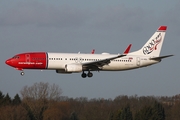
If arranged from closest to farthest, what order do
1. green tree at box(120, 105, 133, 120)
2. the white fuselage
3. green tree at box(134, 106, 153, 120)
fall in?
the white fuselage → green tree at box(134, 106, 153, 120) → green tree at box(120, 105, 133, 120)

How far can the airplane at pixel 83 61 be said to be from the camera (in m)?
77.8

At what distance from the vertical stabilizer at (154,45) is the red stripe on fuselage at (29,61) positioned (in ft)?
46.4

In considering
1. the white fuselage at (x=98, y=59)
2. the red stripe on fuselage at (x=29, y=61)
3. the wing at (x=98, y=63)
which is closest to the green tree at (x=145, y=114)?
the white fuselage at (x=98, y=59)

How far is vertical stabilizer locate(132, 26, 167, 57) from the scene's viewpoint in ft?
280

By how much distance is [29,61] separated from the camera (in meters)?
77.5

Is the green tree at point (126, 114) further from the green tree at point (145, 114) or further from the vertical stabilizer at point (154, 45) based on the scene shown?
the vertical stabilizer at point (154, 45)

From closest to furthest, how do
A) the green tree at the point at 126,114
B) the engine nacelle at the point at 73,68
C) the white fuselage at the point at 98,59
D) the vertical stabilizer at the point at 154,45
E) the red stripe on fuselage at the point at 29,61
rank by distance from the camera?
1. the red stripe on fuselage at the point at 29,61
2. the engine nacelle at the point at 73,68
3. the white fuselage at the point at 98,59
4. the vertical stabilizer at the point at 154,45
5. the green tree at the point at 126,114

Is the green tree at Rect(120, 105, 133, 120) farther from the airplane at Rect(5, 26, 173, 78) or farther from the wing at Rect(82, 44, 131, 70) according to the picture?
the wing at Rect(82, 44, 131, 70)

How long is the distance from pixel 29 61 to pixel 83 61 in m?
7.35

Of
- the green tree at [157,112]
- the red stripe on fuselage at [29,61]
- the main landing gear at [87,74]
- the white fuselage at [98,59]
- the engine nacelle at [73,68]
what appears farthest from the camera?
the green tree at [157,112]

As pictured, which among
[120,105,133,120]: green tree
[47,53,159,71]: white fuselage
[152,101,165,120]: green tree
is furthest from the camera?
[120,105,133,120]: green tree

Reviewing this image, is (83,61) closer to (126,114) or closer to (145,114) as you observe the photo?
(145,114)

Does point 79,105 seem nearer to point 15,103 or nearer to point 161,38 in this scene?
point 15,103

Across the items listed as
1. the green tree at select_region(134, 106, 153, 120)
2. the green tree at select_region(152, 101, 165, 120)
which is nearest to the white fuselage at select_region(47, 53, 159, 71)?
the green tree at select_region(134, 106, 153, 120)
